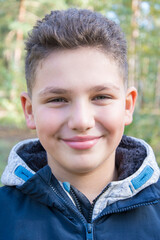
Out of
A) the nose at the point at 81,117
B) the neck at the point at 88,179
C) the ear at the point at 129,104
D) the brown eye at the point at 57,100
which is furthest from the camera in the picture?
the ear at the point at 129,104

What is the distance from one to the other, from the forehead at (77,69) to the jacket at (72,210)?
59cm

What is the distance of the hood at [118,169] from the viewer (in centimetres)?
175

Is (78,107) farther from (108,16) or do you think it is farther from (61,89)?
(108,16)

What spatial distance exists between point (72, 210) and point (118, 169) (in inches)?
22.2

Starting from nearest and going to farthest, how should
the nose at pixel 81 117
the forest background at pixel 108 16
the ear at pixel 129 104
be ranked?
the nose at pixel 81 117
the ear at pixel 129 104
the forest background at pixel 108 16

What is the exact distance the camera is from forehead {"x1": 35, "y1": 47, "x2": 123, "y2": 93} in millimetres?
1611

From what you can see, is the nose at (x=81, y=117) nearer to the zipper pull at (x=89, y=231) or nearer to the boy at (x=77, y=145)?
the boy at (x=77, y=145)

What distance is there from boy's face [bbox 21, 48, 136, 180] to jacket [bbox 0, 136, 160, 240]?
209 mm

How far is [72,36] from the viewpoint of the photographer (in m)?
1.72

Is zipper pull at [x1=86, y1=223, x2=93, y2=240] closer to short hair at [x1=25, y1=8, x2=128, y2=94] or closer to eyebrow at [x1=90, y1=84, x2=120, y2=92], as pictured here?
eyebrow at [x1=90, y1=84, x2=120, y2=92]

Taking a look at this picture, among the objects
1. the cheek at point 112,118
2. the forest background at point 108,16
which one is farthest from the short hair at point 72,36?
the forest background at point 108,16

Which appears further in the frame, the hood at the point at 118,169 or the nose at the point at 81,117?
the hood at the point at 118,169

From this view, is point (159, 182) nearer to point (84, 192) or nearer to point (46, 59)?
point (84, 192)

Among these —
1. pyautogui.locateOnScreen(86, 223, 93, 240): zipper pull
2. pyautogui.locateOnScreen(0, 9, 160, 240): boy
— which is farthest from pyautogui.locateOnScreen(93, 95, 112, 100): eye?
pyautogui.locateOnScreen(86, 223, 93, 240): zipper pull
